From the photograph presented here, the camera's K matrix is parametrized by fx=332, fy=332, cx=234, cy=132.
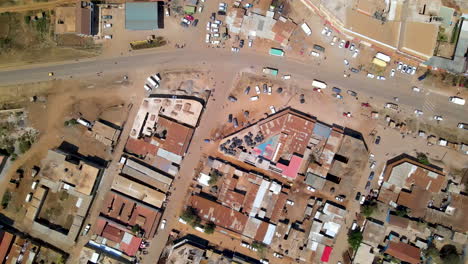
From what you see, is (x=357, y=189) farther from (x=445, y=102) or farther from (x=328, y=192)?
(x=445, y=102)

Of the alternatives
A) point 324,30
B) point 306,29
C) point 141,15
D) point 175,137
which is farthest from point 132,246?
point 324,30

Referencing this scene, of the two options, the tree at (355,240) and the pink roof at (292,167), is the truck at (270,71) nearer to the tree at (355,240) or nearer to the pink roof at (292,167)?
the pink roof at (292,167)

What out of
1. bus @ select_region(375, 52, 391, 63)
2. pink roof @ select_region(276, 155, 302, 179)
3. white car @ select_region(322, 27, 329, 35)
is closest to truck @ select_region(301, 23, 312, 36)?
white car @ select_region(322, 27, 329, 35)

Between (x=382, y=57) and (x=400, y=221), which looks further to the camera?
(x=382, y=57)

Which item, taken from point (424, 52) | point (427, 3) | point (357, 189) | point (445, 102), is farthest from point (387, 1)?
point (357, 189)

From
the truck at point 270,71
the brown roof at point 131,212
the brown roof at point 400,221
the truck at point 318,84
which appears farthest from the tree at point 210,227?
the brown roof at point 400,221

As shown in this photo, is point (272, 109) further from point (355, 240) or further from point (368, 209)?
point (355, 240)

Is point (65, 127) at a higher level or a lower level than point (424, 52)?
lower
